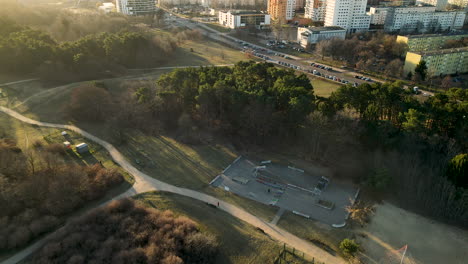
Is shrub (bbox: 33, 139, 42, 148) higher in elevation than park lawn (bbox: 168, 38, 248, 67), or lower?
lower

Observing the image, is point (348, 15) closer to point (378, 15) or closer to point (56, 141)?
point (378, 15)

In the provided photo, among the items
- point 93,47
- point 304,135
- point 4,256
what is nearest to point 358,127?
point 304,135

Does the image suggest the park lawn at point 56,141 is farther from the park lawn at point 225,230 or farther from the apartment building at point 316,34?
the apartment building at point 316,34

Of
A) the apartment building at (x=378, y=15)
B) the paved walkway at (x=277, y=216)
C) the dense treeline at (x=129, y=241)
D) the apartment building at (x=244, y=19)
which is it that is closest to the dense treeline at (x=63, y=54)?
the dense treeline at (x=129, y=241)

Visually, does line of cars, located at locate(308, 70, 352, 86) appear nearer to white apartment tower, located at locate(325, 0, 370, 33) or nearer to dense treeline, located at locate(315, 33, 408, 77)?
dense treeline, located at locate(315, 33, 408, 77)

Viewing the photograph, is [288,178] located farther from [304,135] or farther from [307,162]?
[304,135]

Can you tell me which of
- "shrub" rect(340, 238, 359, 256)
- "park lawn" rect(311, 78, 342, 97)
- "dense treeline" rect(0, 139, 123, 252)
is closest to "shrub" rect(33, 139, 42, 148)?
"dense treeline" rect(0, 139, 123, 252)
